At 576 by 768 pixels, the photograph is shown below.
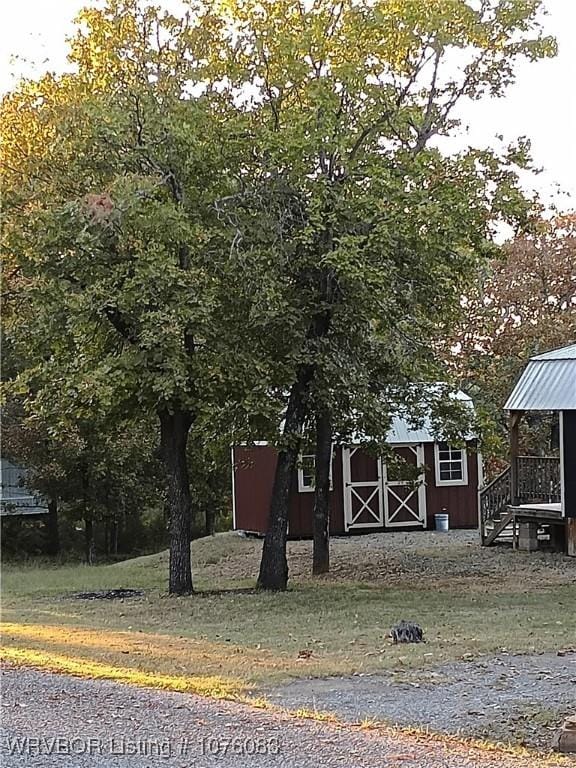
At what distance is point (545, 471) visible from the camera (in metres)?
19.9

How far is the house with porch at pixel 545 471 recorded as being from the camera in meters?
18.7

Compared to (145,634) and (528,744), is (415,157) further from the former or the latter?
(528,744)

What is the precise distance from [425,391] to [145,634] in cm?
728

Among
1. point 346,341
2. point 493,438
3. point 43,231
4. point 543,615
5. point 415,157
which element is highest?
point 415,157

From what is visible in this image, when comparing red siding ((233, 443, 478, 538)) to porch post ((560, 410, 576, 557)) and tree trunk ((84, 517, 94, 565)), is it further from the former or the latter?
porch post ((560, 410, 576, 557))

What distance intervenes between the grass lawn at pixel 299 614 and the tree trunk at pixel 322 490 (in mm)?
337

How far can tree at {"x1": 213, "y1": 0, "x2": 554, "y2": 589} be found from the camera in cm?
1412

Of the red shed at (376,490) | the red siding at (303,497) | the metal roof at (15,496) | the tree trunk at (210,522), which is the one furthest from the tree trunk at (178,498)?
the tree trunk at (210,522)

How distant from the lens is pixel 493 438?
1705cm

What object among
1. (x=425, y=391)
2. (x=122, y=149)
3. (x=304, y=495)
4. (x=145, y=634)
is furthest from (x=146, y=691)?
(x=304, y=495)

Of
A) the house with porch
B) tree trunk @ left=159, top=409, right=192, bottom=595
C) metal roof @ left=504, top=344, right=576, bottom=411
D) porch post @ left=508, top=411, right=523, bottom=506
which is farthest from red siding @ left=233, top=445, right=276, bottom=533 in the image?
tree trunk @ left=159, top=409, right=192, bottom=595

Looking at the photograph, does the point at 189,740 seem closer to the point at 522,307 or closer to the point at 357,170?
the point at 357,170

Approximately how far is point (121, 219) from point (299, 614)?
547 centimetres

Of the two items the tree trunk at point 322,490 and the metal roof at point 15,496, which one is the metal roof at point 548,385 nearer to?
the tree trunk at point 322,490
